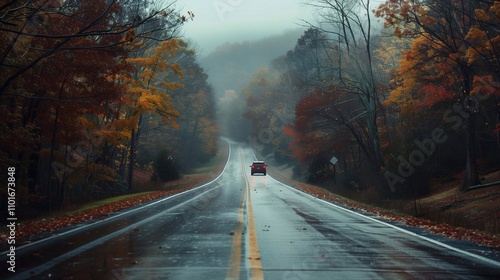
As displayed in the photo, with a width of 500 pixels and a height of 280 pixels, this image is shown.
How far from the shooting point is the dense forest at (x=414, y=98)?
26.0m

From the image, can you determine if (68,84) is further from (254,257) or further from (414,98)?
(414,98)

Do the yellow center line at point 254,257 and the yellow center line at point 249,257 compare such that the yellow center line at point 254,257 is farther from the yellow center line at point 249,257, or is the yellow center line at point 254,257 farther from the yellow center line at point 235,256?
the yellow center line at point 235,256

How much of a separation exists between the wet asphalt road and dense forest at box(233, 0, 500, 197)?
11136 mm

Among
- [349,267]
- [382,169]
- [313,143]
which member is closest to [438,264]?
[349,267]

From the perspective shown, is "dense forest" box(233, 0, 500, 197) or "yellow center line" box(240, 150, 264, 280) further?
"dense forest" box(233, 0, 500, 197)

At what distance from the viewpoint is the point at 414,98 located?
119 ft

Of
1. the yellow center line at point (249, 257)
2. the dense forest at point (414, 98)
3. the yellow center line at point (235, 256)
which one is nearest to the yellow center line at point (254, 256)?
the yellow center line at point (249, 257)

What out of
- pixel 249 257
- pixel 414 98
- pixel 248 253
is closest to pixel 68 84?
pixel 248 253

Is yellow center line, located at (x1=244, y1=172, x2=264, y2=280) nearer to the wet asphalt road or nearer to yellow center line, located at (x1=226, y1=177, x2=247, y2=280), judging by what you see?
the wet asphalt road

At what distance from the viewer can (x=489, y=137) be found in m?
37.6

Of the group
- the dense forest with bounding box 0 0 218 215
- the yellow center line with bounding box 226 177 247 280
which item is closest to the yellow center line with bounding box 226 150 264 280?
the yellow center line with bounding box 226 177 247 280

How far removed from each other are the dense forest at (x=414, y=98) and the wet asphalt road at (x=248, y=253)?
1114cm

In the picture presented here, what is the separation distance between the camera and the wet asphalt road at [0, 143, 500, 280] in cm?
783

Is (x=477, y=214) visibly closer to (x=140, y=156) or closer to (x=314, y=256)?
(x=314, y=256)
